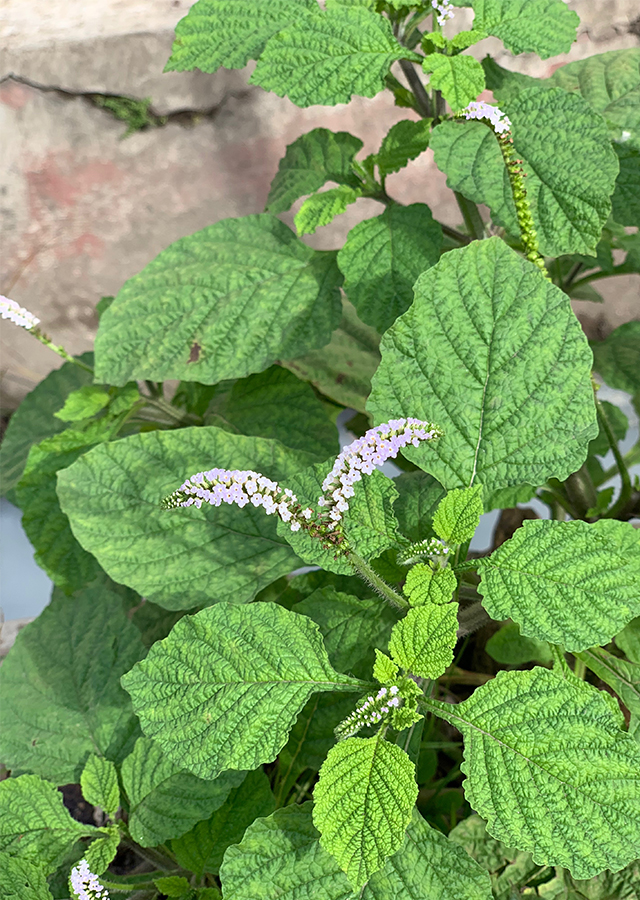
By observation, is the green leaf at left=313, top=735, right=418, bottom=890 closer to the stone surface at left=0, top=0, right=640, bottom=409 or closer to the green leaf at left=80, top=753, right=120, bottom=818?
the green leaf at left=80, top=753, right=120, bottom=818

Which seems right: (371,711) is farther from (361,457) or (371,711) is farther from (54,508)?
(54,508)

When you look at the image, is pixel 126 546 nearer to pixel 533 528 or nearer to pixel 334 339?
pixel 533 528

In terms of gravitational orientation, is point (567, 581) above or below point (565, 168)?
below

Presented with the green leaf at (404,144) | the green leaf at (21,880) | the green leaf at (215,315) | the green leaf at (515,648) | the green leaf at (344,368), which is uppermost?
the green leaf at (404,144)

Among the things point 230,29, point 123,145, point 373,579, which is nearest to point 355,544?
point 373,579

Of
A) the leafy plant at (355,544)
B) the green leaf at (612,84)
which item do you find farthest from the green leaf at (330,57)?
the green leaf at (612,84)

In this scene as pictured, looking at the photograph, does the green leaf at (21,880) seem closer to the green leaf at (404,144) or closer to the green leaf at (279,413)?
the green leaf at (279,413)
